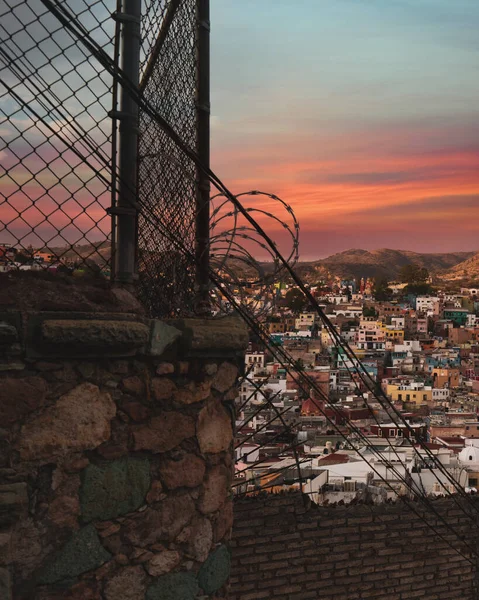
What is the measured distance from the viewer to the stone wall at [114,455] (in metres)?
2.07

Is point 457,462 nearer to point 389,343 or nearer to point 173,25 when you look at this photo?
point 173,25

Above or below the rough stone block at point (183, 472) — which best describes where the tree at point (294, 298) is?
above

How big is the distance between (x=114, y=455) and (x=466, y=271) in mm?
132114

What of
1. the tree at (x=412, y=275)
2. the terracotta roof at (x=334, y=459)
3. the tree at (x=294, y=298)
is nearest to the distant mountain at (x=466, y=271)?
the tree at (x=412, y=275)

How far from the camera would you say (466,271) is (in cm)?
12875

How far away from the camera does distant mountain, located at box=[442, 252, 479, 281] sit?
123 m

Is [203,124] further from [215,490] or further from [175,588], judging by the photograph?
[175,588]

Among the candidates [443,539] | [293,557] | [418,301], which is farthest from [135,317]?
[418,301]

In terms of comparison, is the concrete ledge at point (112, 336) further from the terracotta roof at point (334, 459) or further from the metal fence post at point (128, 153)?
the terracotta roof at point (334, 459)

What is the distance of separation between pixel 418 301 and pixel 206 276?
293 feet

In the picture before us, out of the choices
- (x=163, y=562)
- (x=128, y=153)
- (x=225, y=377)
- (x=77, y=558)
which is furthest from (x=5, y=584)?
(x=128, y=153)

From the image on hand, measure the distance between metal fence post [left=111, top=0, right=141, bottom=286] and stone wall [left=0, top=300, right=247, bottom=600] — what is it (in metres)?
0.36

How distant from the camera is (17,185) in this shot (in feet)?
7.59

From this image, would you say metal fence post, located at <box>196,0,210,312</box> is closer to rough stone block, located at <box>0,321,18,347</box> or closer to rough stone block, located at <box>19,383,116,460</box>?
rough stone block, located at <box>19,383,116,460</box>
